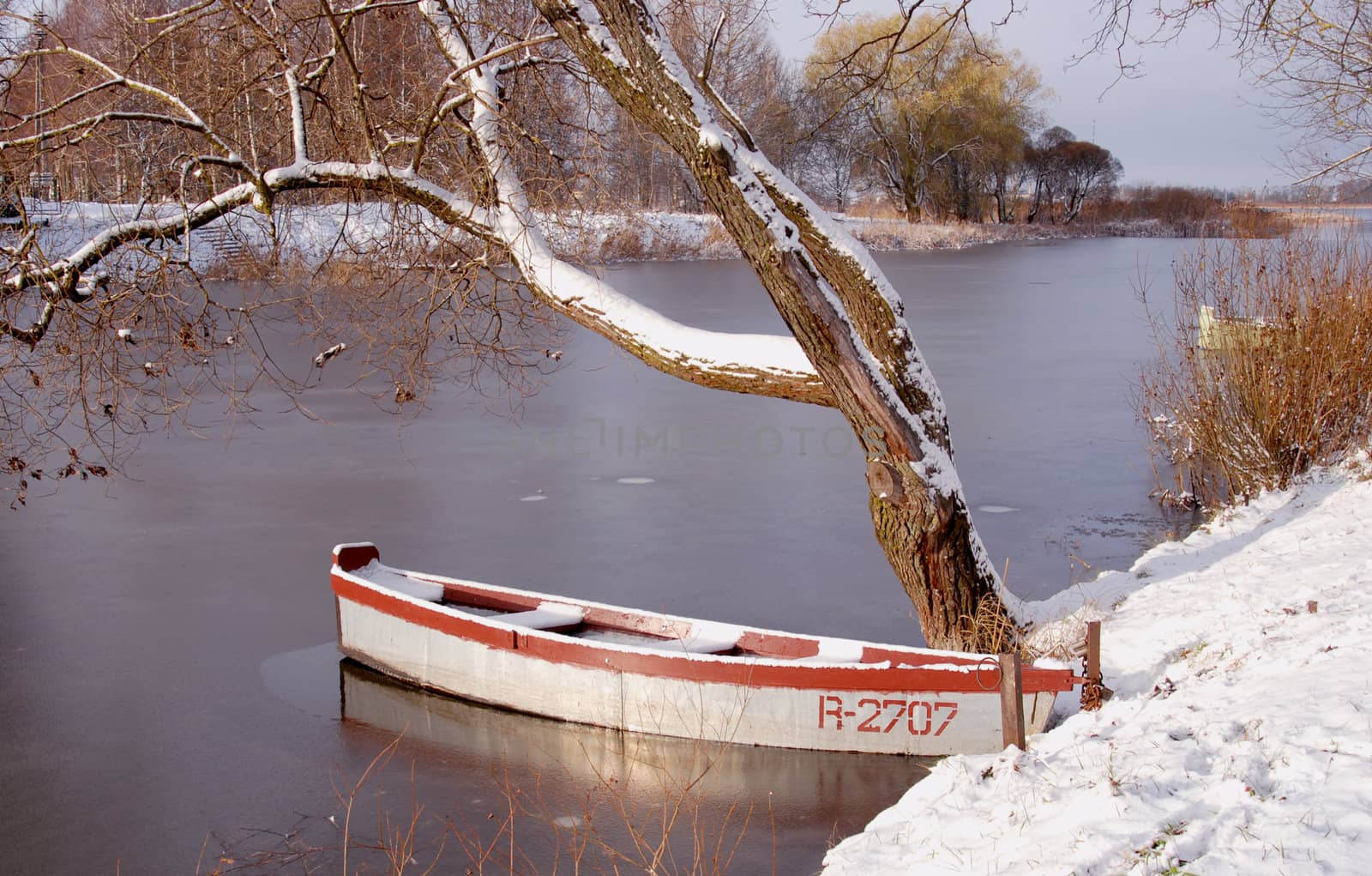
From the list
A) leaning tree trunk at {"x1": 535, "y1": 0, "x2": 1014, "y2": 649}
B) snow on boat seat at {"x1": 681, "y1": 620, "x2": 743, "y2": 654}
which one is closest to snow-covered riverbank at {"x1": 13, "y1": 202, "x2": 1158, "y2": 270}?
leaning tree trunk at {"x1": 535, "y1": 0, "x2": 1014, "y2": 649}

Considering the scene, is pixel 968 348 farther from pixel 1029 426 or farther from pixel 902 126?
pixel 902 126

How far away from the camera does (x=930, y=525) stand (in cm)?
518

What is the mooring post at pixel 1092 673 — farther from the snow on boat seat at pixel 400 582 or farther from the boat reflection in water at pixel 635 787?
the snow on boat seat at pixel 400 582

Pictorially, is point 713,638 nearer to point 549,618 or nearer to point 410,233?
point 549,618

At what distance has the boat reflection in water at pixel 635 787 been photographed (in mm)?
4332

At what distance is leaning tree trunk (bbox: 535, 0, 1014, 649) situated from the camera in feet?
15.3

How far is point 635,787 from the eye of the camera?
475 centimetres

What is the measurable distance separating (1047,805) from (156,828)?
3170mm

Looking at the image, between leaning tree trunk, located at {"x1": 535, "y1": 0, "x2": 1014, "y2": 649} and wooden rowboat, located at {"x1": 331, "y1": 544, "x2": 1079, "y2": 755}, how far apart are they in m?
0.53

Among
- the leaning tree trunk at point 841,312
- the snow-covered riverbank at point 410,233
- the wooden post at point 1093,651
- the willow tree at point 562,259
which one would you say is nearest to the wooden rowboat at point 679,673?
the wooden post at point 1093,651

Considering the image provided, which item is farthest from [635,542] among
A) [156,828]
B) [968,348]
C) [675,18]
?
[968,348]

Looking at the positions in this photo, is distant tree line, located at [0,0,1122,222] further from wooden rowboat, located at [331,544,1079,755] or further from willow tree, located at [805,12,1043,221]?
willow tree, located at [805,12,1043,221]

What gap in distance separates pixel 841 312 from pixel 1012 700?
158cm

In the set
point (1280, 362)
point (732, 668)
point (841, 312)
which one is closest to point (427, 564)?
point (732, 668)
